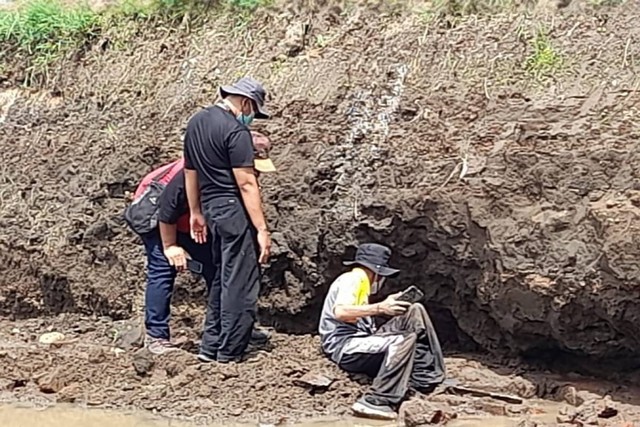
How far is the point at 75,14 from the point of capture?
32.6 ft

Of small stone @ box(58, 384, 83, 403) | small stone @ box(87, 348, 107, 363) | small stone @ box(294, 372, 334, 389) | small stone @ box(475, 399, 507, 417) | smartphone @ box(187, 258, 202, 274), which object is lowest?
small stone @ box(58, 384, 83, 403)

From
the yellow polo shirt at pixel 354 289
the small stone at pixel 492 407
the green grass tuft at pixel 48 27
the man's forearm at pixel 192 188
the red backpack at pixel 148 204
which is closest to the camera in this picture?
the small stone at pixel 492 407

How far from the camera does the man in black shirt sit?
642 centimetres

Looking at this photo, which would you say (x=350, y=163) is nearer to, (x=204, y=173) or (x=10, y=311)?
(x=204, y=173)

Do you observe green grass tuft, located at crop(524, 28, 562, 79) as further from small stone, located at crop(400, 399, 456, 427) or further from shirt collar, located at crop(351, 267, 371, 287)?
small stone, located at crop(400, 399, 456, 427)

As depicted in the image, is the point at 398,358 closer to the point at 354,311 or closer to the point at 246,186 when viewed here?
the point at 354,311

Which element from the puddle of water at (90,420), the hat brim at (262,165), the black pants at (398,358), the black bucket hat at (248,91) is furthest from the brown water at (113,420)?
the black bucket hat at (248,91)

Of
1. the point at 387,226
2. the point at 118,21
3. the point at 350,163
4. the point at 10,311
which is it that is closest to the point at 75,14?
the point at 118,21

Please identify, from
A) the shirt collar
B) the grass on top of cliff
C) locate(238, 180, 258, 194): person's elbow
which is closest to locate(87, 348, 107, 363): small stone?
locate(238, 180, 258, 194): person's elbow

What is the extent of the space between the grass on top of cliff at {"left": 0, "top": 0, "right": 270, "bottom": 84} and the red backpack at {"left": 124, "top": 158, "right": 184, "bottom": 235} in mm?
2881

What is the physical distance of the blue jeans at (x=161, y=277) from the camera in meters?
6.75

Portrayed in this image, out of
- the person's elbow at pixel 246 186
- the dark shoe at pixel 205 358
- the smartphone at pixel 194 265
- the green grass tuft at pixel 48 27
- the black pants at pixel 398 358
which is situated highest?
the green grass tuft at pixel 48 27

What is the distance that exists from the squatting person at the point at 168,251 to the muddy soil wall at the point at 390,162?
686 millimetres

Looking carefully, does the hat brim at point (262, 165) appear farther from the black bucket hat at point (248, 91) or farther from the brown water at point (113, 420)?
the brown water at point (113, 420)
